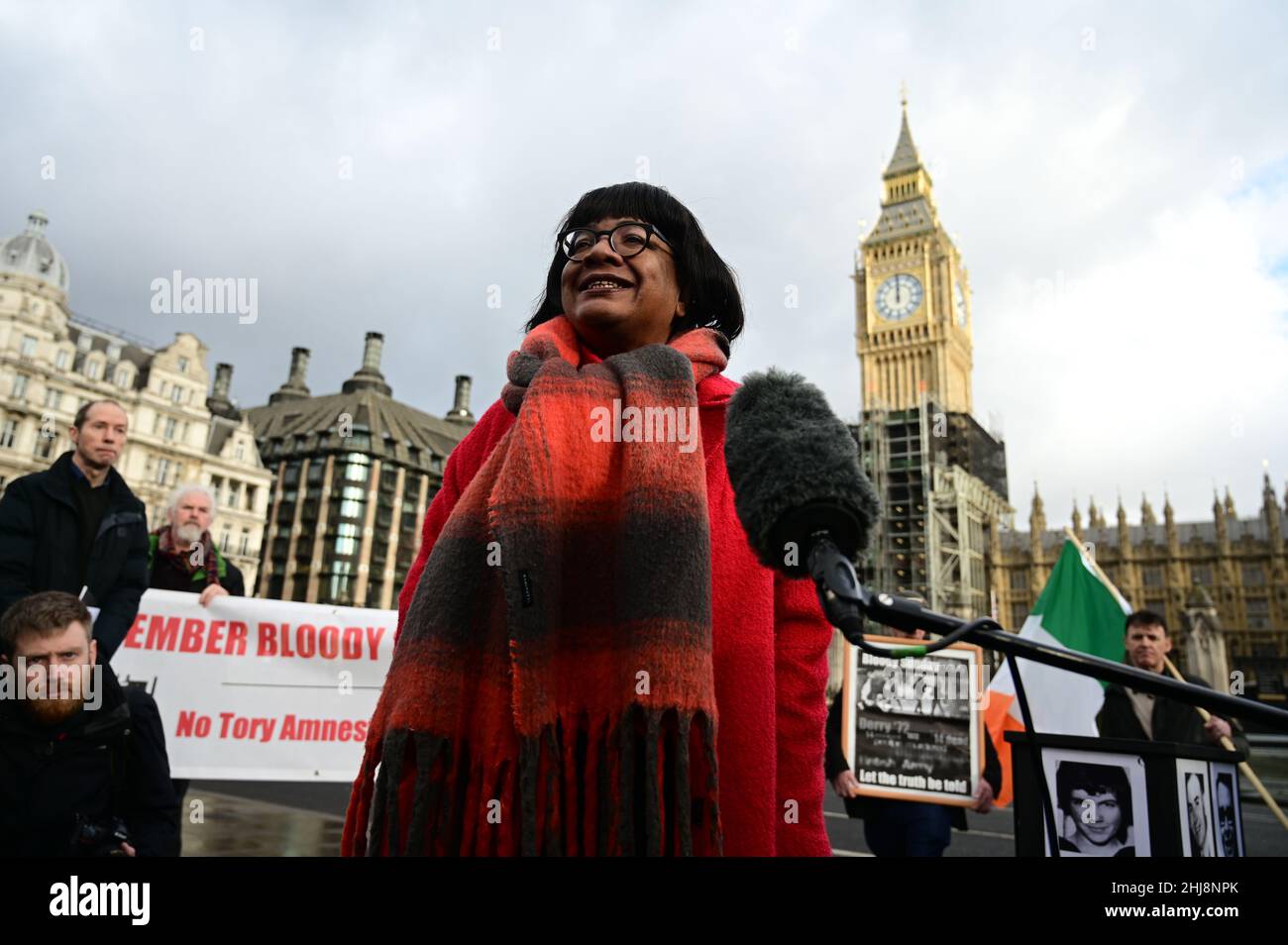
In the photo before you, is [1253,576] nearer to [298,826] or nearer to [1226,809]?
[298,826]

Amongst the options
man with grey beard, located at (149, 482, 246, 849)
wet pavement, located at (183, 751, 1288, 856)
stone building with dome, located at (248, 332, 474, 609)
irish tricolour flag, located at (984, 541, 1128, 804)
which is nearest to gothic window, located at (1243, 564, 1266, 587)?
wet pavement, located at (183, 751, 1288, 856)

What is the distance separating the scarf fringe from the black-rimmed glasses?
1135 mm

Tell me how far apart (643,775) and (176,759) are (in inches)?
230

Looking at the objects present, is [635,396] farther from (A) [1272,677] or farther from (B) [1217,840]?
(A) [1272,677]

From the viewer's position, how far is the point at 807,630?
65.2 inches

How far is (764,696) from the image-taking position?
152cm

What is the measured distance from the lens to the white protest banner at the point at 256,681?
5848 mm

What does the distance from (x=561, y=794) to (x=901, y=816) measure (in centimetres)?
480

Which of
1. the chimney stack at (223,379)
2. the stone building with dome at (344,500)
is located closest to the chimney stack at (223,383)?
the chimney stack at (223,379)

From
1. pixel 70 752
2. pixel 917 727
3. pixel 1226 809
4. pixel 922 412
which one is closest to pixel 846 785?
pixel 917 727

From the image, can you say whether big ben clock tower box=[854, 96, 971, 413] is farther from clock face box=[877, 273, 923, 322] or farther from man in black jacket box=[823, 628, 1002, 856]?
man in black jacket box=[823, 628, 1002, 856]

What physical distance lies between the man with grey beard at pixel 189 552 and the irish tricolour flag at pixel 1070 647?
6.66 metres

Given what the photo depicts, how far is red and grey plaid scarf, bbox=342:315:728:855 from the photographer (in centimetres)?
133

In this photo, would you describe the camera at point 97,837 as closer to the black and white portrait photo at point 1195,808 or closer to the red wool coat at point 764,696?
the red wool coat at point 764,696
